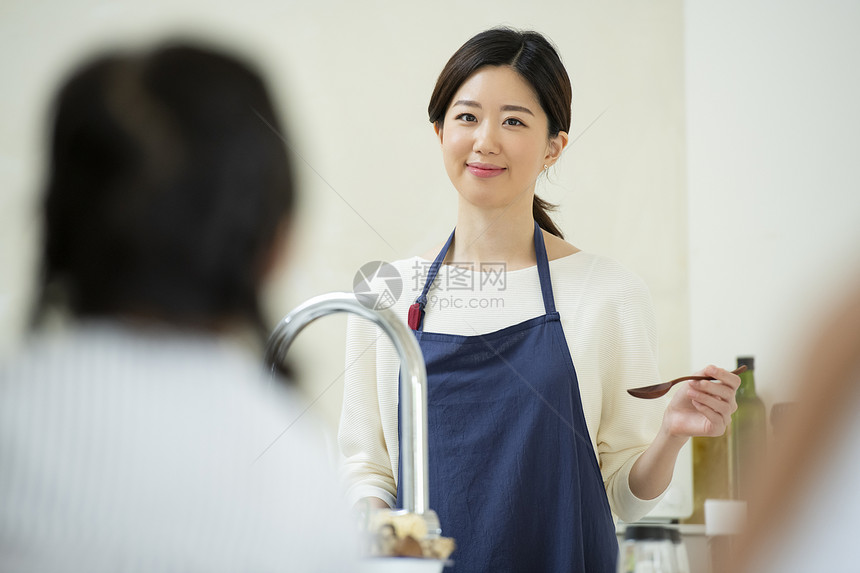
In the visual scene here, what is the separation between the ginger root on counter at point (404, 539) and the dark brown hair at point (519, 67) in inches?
33.4

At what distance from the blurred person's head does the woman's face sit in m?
0.81

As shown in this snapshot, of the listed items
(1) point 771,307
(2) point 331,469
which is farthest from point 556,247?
(2) point 331,469

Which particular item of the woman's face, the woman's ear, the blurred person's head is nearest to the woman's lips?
the woman's face

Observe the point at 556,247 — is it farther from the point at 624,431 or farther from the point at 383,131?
the point at 383,131

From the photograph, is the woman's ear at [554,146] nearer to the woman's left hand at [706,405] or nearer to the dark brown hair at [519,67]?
the dark brown hair at [519,67]

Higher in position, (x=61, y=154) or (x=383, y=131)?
(x=383, y=131)

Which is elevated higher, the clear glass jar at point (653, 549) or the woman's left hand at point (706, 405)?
the woman's left hand at point (706, 405)

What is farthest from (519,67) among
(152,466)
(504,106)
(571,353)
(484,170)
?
(152,466)

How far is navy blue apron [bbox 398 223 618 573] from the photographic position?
1.11 metres

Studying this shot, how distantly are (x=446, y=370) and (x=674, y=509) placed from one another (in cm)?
78

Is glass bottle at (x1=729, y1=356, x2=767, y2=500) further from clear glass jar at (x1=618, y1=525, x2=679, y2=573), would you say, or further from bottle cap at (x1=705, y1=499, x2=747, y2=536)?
clear glass jar at (x1=618, y1=525, x2=679, y2=573)

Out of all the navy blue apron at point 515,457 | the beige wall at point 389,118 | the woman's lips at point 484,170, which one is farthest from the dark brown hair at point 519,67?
the beige wall at point 389,118

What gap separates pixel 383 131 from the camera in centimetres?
185

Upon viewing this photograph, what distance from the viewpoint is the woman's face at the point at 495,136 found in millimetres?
1277
